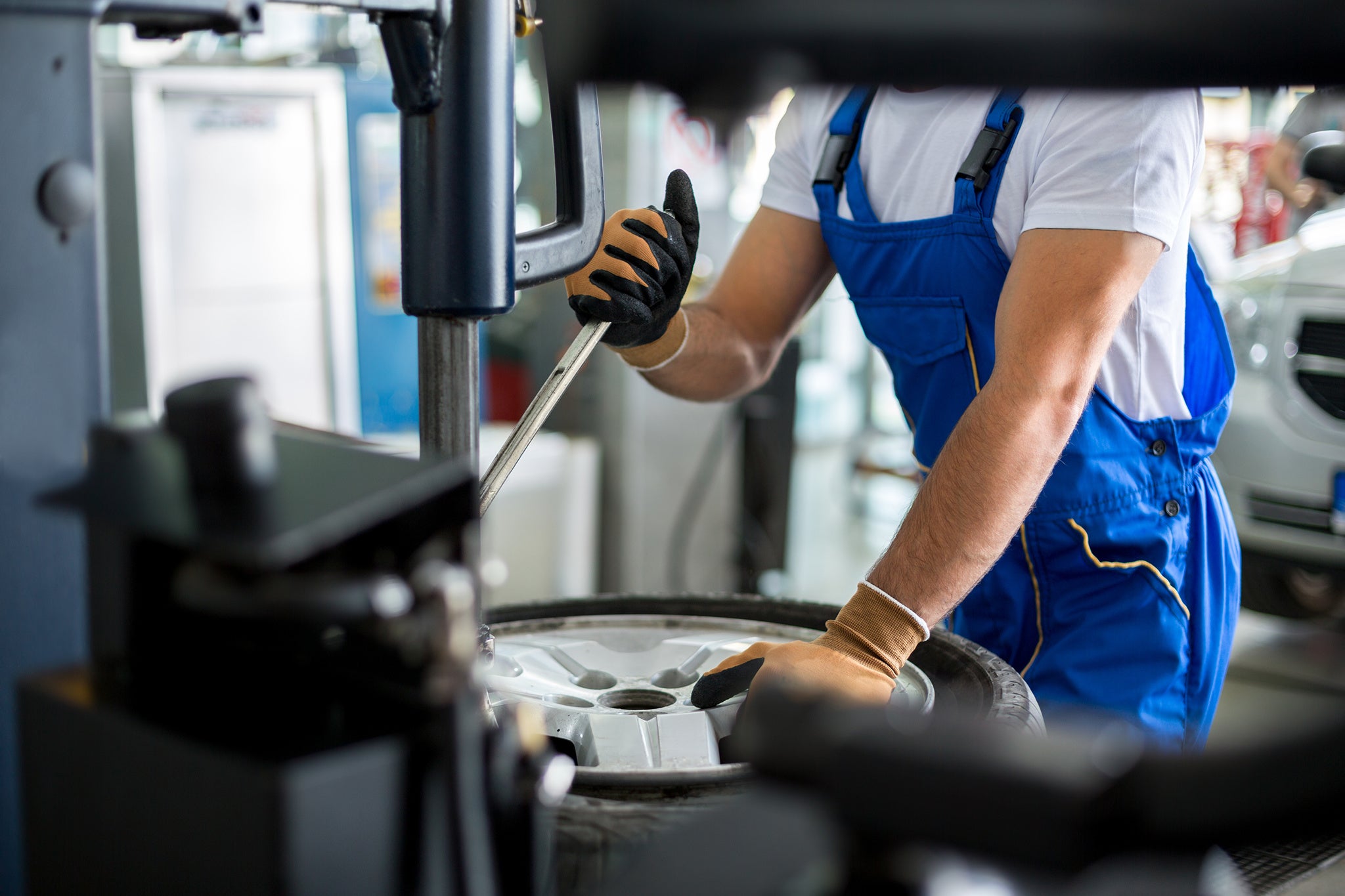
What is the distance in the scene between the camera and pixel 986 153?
128 centimetres

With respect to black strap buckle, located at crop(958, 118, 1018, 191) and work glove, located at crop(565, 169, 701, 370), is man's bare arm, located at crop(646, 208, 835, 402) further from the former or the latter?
black strap buckle, located at crop(958, 118, 1018, 191)

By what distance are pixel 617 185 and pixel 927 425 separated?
215 cm

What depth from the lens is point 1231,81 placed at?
39cm

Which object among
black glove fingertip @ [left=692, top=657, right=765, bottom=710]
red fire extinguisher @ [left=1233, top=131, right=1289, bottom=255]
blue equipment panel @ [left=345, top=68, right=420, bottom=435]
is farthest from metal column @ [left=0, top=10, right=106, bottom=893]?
red fire extinguisher @ [left=1233, top=131, right=1289, bottom=255]

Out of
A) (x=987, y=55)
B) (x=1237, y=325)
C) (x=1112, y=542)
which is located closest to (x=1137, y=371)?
(x=1112, y=542)

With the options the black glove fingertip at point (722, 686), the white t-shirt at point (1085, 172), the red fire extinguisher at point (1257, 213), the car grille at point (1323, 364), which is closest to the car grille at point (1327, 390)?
the car grille at point (1323, 364)

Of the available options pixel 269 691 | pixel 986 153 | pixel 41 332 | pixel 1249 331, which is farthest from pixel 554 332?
pixel 269 691

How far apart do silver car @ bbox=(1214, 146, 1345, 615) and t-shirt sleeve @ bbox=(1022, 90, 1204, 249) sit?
Result: 6.51ft

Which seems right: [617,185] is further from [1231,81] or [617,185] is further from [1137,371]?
[1231,81]

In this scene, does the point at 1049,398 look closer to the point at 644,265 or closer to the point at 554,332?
the point at 644,265

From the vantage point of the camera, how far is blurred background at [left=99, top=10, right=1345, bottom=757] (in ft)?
9.51

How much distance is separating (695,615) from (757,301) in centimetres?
55

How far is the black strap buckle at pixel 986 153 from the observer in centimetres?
127

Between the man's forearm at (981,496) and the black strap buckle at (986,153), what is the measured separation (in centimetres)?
27
